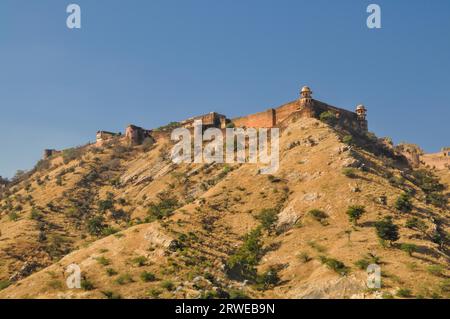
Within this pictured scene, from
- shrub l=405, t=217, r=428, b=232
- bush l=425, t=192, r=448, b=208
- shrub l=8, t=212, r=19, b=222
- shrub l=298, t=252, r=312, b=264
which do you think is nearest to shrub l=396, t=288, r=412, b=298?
shrub l=298, t=252, r=312, b=264

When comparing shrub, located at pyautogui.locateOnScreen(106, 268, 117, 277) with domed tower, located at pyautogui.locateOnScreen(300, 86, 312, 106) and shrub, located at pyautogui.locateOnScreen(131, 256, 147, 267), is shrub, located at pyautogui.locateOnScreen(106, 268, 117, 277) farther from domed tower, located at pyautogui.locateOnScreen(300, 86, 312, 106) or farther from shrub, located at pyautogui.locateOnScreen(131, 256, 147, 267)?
domed tower, located at pyautogui.locateOnScreen(300, 86, 312, 106)

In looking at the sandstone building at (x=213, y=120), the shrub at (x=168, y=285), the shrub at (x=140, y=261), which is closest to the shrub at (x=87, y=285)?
the shrub at (x=140, y=261)

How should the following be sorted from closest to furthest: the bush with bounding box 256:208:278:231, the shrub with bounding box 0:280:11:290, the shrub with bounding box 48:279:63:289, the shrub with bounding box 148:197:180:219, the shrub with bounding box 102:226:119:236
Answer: the shrub with bounding box 48:279:63:289 < the shrub with bounding box 0:280:11:290 < the bush with bounding box 256:208:278:231 < the shrub with bounding box 148:197:180:219 < the shrub with bounding box 102:226:119:236

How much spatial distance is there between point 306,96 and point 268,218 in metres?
25.0

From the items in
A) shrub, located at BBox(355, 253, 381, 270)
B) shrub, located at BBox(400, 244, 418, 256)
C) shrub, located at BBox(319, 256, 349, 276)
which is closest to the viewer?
shrub, located at BBox(319, 256, 349, 276)

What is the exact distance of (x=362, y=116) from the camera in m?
77.7

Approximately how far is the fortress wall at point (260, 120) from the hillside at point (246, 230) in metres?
3.00

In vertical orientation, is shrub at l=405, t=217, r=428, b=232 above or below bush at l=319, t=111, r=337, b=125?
below

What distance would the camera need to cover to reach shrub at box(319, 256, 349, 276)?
38.9m

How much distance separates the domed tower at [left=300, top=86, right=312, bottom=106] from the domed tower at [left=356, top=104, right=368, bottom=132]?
10.5 meters

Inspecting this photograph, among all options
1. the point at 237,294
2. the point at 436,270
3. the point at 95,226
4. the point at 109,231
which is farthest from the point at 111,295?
the point at 436,270

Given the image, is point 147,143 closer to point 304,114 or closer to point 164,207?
point 304,114

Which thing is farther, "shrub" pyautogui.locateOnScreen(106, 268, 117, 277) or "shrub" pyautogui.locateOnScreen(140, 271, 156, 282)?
"shrub" pyautogui.locateOnScreen(106, 268, 117, 277)
